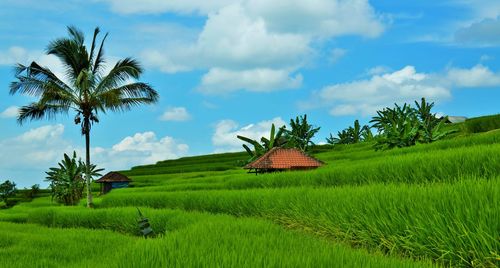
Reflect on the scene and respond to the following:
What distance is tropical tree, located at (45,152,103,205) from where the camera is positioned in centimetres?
2709

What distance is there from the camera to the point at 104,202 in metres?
19.2

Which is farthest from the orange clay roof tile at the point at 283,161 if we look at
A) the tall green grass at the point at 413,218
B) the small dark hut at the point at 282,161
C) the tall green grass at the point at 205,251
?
the tall green grass at the point at 205,251

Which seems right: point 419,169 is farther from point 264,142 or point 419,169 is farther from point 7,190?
point 7,190

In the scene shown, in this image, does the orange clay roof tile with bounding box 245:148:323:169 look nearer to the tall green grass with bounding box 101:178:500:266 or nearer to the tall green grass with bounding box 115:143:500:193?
the tall green grass with bounding box 115:143:500:193

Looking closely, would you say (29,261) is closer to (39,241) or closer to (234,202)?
(39,241)

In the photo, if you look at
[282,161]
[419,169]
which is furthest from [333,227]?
[282,161]

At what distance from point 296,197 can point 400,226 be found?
11.8 feet

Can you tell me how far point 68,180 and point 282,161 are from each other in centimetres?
1322

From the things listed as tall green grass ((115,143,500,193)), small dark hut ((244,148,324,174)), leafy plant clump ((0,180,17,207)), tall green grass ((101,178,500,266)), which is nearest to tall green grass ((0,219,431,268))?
tall green grass ((101,178,500,266))

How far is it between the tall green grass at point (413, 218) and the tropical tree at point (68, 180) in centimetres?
2058

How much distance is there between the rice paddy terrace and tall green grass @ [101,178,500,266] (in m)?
0.02

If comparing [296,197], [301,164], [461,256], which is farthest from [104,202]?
[461,256]

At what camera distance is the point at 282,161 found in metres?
21.6

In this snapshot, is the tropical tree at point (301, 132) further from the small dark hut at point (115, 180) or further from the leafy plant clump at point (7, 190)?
the leafy plant clump at point (7, 190)
